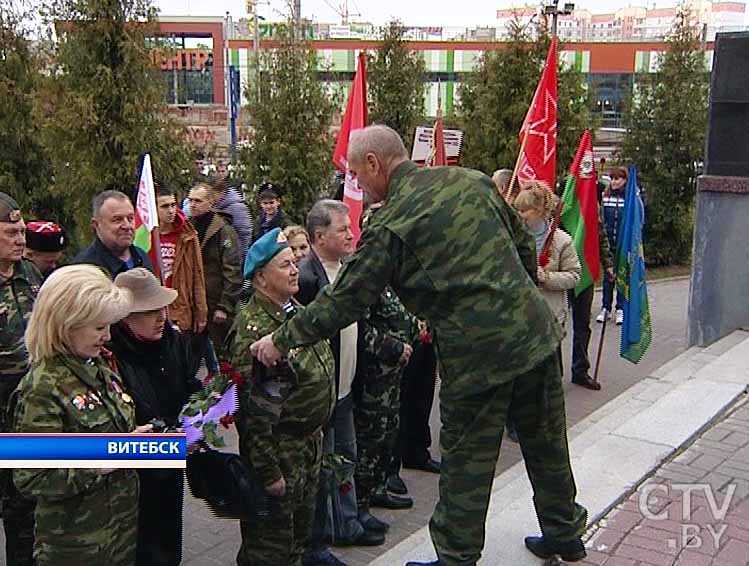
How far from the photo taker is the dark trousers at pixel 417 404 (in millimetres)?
5262

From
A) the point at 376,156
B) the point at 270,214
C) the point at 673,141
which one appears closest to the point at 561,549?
the point at 376,156

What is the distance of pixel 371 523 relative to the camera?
436 cm

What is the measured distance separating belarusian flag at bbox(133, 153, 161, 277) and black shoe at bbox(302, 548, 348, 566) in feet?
5.80

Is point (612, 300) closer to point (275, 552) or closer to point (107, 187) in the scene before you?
point (107, 187)

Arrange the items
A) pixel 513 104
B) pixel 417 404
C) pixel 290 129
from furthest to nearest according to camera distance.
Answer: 1. pixel 513 104
2. pixel 290 129
3. pixel 417 404

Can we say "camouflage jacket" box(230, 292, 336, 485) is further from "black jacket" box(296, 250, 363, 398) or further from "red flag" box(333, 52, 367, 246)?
"red flag" box(333, 52, 367, 246)

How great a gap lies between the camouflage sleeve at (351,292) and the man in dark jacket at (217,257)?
3.19 metres

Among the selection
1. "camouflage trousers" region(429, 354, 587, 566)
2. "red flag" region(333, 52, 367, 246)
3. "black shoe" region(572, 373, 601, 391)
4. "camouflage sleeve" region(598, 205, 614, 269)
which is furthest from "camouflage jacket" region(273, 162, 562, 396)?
"camouflage sleeve" region(598, 205, 614, 269)

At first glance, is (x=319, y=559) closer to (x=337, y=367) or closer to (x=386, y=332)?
(x=337, y=367)

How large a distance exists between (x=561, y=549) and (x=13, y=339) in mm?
2593

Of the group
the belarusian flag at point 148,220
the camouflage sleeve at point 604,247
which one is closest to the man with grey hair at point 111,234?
the belarusian flag at point 148,220

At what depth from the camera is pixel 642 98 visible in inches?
585

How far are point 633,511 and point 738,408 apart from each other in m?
2.02

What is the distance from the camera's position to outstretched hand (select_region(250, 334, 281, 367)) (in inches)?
119
